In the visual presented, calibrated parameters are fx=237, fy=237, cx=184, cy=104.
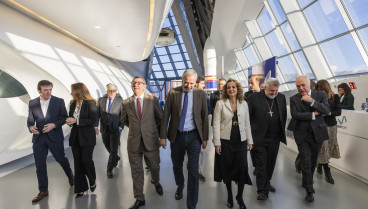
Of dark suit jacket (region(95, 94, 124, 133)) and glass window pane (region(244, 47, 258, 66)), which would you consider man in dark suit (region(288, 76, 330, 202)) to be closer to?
dark suit jacket (region(95, 94, 124, 133))

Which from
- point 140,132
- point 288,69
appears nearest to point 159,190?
point 140,132

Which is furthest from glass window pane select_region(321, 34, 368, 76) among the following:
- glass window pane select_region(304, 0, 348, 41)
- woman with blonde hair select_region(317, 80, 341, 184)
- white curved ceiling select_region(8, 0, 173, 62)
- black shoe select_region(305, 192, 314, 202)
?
black shoe select_region(305, 192, 314, 202)

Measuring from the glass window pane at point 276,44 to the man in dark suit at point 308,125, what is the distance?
32.2 feet

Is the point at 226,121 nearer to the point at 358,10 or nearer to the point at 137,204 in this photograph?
the point at 137,204

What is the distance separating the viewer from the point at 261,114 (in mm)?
3475

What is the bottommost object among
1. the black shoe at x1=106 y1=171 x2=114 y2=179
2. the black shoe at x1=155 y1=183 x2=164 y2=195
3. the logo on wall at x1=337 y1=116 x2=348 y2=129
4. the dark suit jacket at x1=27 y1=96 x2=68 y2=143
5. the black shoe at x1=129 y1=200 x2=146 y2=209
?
the logo on wall at x1=337 y1=116 x2=348 y2=129

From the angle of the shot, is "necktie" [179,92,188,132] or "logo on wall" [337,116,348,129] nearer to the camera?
"necktie" [179,92,188,132]

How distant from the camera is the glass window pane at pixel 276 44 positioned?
12697 millimetres

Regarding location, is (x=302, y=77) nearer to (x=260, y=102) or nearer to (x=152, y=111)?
(x=260, y=102)

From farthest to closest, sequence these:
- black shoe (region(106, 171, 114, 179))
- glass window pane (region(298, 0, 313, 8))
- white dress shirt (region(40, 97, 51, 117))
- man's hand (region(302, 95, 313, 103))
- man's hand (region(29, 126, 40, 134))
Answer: glass window pane (region(298, 0, 313, 8)) → black shoe (region(106, 171, 114, 179)) → white dress shirt (region(40, 97, 51, 117)) → man's hand (region(29, 126, 40, 134)) → man's hand (region(302, 95, 313, 103))

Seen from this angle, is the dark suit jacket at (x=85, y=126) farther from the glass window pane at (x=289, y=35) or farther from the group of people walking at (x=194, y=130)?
the glass window pane at (x=289, y=35)

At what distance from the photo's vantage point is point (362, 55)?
7.80 meters

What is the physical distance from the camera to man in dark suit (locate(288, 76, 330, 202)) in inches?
130

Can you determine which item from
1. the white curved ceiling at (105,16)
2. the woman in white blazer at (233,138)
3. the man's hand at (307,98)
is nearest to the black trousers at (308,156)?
the man's hand at (307,98)
